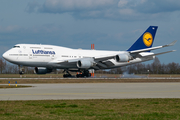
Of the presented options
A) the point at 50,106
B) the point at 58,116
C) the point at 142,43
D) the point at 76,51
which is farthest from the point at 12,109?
the point at 142,43

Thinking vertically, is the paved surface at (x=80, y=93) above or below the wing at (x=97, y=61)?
below

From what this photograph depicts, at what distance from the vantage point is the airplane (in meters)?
45.7

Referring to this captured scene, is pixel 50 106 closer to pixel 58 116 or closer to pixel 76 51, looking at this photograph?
pixel 58 116

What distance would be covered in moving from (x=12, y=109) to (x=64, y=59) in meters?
37.5

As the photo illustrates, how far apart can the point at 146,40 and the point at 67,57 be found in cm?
1788

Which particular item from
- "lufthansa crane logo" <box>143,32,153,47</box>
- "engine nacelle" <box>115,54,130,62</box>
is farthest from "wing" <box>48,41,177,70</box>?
"lufthansa crane logo" <box>143,32,153,47</box>

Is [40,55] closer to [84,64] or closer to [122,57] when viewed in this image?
[84,64]

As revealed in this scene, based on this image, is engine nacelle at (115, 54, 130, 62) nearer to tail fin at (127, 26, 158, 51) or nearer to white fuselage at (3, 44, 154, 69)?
white fuselage at (3, 44, 154, 69)

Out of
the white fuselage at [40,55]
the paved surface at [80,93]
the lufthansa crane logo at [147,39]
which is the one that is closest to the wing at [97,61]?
the white fuselage at [40,55]

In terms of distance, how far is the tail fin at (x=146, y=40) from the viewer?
55.8 m

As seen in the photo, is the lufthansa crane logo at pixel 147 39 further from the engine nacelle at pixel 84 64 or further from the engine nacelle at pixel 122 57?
the engine nacelle at pixel 84 64

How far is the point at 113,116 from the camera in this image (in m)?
10.2

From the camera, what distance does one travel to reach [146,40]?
56375mm

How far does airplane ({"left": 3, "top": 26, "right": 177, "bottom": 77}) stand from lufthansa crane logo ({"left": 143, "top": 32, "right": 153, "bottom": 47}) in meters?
0.34
